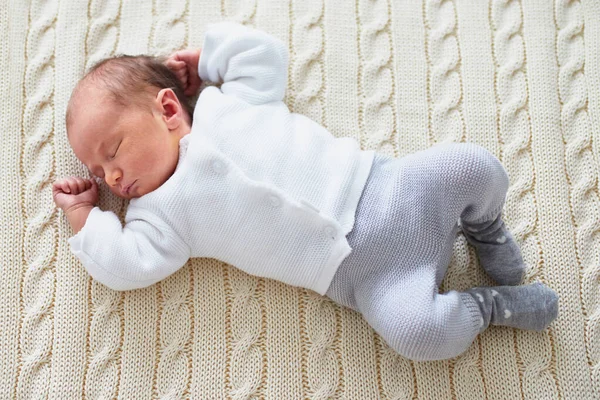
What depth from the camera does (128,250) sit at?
1205mm

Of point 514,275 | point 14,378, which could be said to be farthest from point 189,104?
point 514,275

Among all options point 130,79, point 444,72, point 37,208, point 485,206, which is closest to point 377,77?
point 444,72

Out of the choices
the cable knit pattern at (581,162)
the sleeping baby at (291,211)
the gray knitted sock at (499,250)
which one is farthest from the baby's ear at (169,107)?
the cable knit pattern at (581,162)

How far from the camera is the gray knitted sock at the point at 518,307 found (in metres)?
1.24

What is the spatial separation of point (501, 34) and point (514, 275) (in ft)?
1.96

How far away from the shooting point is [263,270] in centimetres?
125

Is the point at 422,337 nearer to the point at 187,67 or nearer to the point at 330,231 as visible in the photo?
the point at 330,231

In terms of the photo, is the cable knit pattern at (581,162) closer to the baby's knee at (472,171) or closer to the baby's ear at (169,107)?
the baby's knee at (472,171)

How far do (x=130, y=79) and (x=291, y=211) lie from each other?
0.44 meters

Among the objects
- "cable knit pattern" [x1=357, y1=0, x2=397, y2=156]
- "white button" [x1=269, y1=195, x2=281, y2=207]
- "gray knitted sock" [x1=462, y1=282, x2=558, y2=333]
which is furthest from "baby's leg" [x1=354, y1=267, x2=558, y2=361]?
"cable knit pattern" [x1=357, y1=0, x2=397, y2=156]

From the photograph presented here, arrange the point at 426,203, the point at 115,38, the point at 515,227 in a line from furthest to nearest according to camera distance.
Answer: the point at 115,38 → the point at 515,227 → the point at 426,203

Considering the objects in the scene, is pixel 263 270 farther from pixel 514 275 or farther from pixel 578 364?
pixel 578 364

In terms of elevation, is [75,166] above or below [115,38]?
below

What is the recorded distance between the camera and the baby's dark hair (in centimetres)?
122
